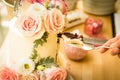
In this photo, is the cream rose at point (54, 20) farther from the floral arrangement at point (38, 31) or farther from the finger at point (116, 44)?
the finger at point (116, 44)

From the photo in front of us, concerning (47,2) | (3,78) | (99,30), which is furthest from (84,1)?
(3,78)

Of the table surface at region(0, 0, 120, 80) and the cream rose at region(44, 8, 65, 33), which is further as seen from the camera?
the table surface at region(0, 0, 120, 80)

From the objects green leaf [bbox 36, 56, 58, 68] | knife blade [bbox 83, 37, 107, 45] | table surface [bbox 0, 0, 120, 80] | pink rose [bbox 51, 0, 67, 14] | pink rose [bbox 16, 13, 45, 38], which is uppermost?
pink rose [bbox 51, 0, 67, 14]

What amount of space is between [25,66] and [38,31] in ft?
0.33

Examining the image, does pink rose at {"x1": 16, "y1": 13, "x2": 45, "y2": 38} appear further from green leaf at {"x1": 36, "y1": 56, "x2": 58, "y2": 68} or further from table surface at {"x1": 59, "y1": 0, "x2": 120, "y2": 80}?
table surface at {"x1": 59, "y1": 0, "x2": 120, "y2": 80}

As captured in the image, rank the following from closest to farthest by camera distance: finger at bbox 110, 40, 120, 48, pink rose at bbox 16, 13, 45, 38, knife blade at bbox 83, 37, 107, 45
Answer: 1. pink rose at bbox 16, 13, 45, 38
2. finger at bbox 110, 40, 120, 48
3. knife blade at bbox 83, 37, 107, 45

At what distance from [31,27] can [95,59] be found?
1.23 ft

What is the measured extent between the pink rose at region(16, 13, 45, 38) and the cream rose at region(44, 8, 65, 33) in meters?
0.02

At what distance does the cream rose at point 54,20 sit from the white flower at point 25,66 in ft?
0.32

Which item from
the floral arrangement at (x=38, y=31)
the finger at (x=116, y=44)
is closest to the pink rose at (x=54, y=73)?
the floral arrangement at (x=38, y=31)

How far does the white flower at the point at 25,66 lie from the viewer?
2.30ft

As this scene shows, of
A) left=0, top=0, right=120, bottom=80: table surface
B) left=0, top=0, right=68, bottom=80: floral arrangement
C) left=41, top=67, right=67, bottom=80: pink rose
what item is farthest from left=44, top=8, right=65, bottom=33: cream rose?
left=0, top=0, right=120, bottom=80: table surface

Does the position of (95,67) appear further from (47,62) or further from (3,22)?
(3,22)

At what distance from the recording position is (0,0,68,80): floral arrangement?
683 millimetres
